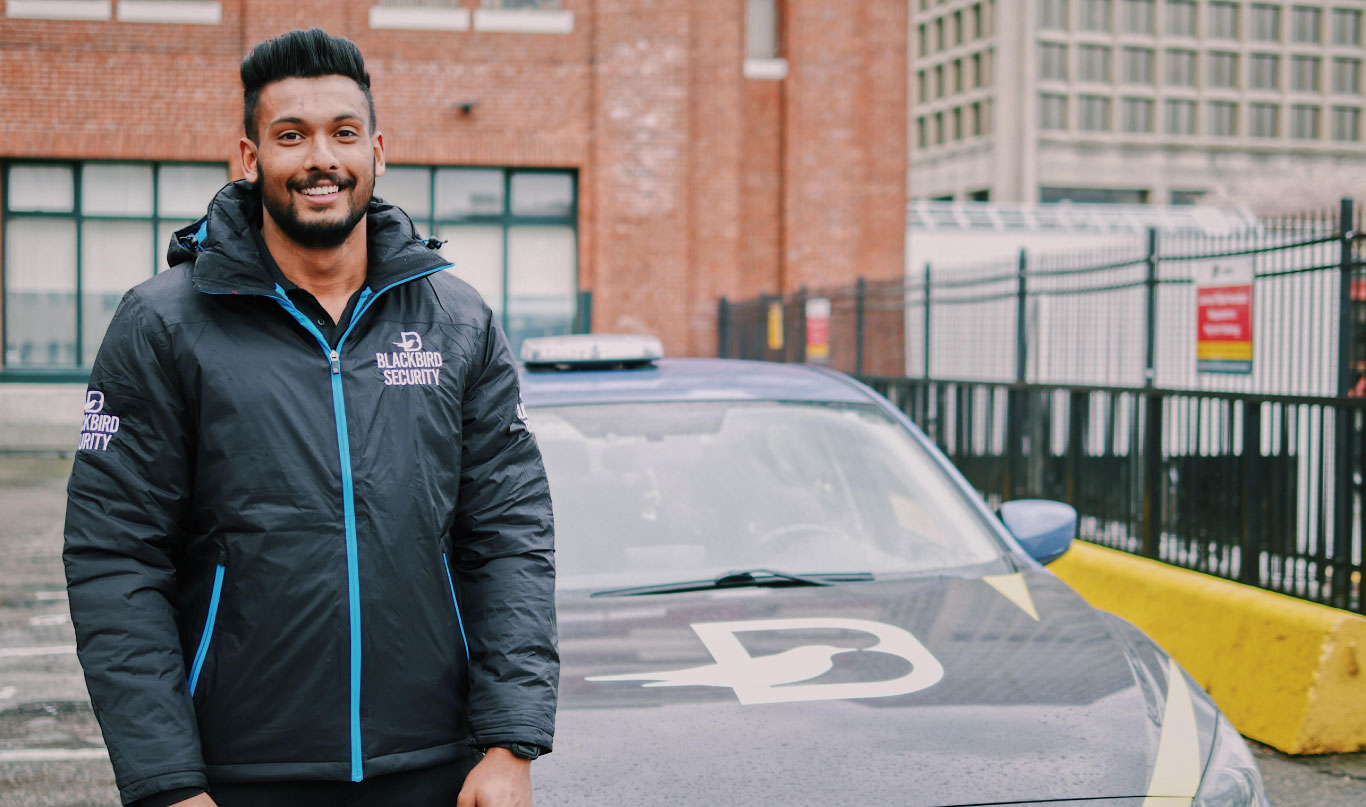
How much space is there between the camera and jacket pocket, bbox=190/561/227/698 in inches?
76.4

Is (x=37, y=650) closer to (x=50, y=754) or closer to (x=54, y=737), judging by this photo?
(x=54, y=737)

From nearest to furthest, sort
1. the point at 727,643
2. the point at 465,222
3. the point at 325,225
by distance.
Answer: the point at 325,225 < the point at 727,643 < the point at 465,222

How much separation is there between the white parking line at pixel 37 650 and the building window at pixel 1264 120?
83.4 metres

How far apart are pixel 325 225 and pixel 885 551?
2.18m

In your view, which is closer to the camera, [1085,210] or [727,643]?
[727,643]

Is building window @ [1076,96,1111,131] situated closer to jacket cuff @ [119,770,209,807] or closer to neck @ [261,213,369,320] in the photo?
neck @ [261,213,369,320]

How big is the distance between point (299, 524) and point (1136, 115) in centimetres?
8203

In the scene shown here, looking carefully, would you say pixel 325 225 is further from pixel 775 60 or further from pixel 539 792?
pixel 775 60

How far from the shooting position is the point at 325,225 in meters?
2.06

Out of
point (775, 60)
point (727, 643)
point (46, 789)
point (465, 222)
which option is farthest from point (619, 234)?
point (727, 643)

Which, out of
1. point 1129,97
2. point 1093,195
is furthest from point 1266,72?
point 1093,195

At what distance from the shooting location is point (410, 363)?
2.08 meters

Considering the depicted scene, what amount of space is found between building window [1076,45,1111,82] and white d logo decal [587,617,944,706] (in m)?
77.7

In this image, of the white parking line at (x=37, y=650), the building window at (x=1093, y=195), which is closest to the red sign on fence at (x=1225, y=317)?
the white parking line at (x=37, y=650)
